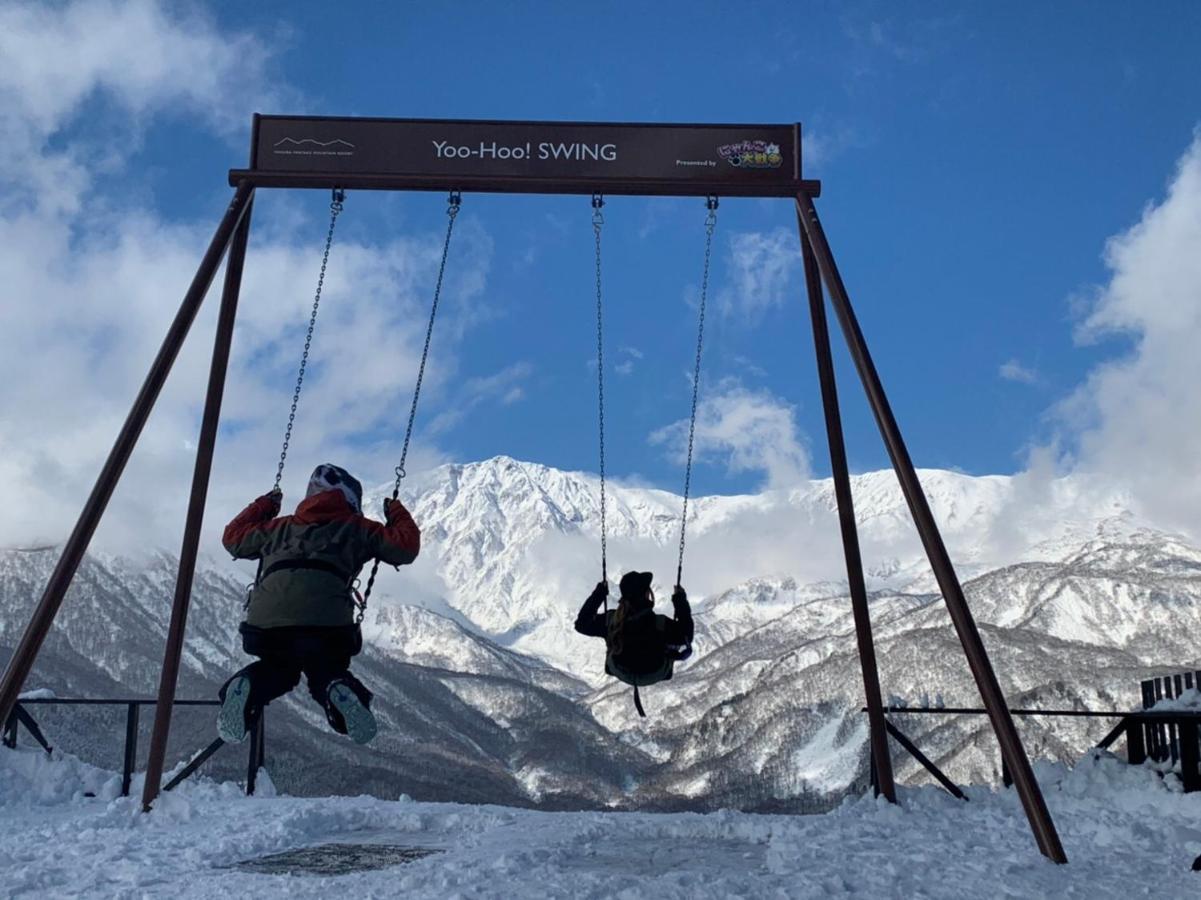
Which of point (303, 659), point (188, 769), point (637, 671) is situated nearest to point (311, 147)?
point (303, 659)

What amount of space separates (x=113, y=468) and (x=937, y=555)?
6.89 meters

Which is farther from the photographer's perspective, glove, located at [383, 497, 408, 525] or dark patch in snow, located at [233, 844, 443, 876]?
glove, located at [383, 497, 408, 525]

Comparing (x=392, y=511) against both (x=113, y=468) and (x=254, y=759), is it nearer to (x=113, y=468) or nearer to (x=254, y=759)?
(x=113, y=468)

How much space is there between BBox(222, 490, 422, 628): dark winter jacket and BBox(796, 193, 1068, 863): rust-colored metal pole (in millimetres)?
4224

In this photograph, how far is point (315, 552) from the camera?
300 inches

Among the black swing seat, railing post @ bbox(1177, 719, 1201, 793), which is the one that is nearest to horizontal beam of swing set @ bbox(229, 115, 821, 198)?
the black swing seat

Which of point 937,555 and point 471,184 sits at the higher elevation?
point 471,184

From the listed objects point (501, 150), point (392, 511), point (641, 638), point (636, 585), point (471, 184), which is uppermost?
point (501, 150)

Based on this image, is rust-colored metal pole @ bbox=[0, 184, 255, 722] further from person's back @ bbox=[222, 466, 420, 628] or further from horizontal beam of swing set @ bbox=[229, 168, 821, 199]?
person's back @ bbox=[222, 466, 420, 628]

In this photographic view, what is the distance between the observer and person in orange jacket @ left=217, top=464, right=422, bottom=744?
748cm

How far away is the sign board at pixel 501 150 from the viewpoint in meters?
10.8

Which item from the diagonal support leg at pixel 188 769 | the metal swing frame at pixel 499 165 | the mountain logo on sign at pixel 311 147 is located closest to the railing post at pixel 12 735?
the diagonal support leg at pixel 188 769

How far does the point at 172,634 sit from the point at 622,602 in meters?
4.80

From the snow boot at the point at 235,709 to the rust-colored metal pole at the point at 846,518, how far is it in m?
6.33
